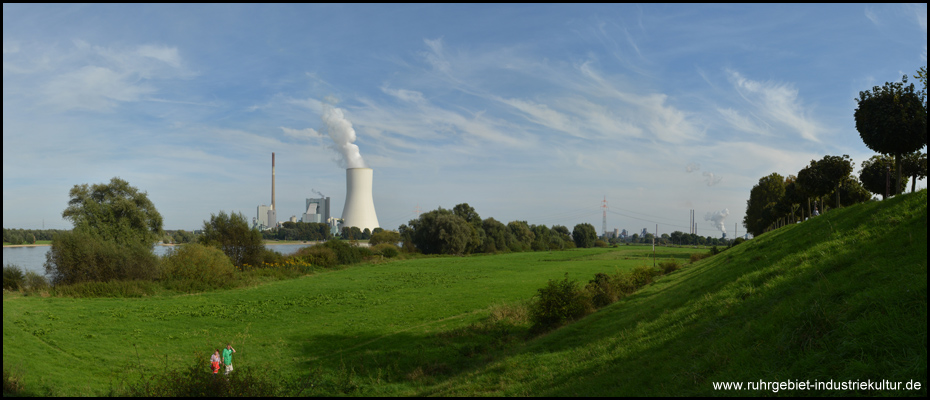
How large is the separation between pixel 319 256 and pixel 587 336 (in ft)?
138

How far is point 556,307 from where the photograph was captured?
17344 mm

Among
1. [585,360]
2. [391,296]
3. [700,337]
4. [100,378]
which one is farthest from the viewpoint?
[391,296]

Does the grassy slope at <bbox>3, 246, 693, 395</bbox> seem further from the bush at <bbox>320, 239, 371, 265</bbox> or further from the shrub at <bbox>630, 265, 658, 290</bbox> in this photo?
the bush at <bbox>320, 239, 371, 265</bbox>

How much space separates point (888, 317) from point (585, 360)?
5.93m

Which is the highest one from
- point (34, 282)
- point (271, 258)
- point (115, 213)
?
point (115, 213)

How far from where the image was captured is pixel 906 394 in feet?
15.1

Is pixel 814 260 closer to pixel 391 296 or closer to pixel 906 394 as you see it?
pixel 906 394

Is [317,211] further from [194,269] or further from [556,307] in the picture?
[556,307]

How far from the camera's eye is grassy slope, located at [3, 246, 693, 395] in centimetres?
1293

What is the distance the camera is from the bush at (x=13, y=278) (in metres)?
26.0

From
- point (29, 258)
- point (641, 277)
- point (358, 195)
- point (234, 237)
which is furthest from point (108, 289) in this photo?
point (358, 195)

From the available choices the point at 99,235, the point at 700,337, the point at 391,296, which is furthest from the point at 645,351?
the point at 99,235

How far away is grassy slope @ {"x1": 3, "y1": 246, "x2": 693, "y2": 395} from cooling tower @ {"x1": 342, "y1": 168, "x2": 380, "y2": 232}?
4356 cm

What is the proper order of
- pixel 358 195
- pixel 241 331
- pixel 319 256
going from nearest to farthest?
pixel 241 331
pixel 319 256
pixel 358 195
